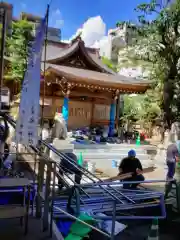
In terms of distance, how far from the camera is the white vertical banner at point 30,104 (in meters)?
3.34

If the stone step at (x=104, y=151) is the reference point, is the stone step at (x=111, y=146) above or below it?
above

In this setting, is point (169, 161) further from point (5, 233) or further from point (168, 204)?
point (5, 233)

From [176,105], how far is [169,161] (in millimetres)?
11135

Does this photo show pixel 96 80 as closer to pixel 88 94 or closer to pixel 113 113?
pixel 88 94

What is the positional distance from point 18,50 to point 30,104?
19.6 meters

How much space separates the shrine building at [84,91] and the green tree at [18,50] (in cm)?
248

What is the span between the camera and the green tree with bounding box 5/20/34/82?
66.3 feet

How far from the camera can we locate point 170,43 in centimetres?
1692

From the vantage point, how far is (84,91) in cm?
1719

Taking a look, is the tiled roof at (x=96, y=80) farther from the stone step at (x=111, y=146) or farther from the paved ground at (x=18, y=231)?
the paved ground at (x=18, y=231)

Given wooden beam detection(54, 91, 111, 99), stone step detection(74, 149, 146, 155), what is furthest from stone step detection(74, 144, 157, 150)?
wooden beam detection(54, 91, 111, 99)

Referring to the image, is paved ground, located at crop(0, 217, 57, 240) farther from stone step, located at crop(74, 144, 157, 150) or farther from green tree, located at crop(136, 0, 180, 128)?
green tree, located at crop(136, 0, 180, 128)

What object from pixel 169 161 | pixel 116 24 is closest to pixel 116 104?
pixel 116 24

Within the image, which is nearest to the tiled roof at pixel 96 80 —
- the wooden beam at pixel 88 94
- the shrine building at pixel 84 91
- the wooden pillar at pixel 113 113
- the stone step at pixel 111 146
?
the shrine building at pixel 84 91
